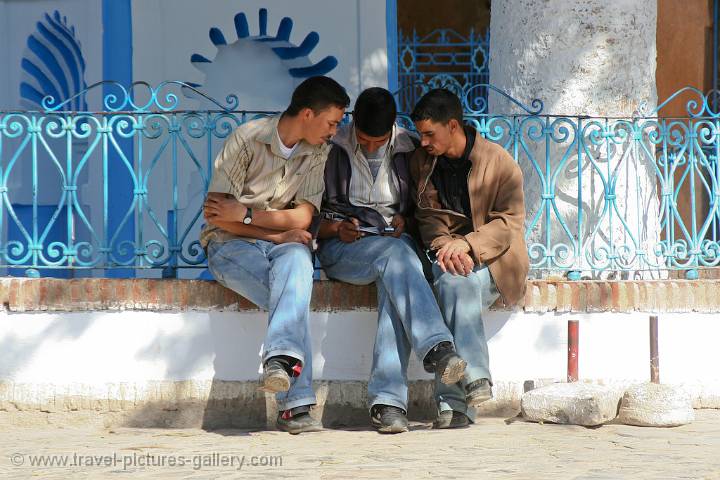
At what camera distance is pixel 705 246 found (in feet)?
20.0

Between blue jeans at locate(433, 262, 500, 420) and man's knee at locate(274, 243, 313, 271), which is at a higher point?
man's knee at locate(274, 243, 313, 271)

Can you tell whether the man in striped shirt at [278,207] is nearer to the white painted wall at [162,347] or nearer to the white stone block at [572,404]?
the white painted wall at [162,347]

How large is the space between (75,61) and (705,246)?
489cm

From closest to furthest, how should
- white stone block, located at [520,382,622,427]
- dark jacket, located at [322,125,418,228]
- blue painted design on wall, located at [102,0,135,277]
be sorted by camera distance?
white stone block, located at [520,382,622,427], dark jacket, located at [322,125,418,228], blue painted design on wall, located at [102,0,135,277]

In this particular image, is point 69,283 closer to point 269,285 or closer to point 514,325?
point 269,285

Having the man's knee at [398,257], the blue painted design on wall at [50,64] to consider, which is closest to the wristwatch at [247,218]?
the man's knee at [398,257]

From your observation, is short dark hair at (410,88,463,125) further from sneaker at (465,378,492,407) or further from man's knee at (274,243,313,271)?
sneaker at (465,378,492,407)

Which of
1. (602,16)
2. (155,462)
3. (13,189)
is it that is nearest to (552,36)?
(602,16)

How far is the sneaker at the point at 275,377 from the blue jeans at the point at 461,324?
785 millimetres

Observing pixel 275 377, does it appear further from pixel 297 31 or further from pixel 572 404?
pixel 297 31

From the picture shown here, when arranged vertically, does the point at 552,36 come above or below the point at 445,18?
below

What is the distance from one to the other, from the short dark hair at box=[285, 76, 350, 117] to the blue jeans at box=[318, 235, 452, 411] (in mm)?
645

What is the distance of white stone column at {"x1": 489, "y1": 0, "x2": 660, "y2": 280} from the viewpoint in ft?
21.1

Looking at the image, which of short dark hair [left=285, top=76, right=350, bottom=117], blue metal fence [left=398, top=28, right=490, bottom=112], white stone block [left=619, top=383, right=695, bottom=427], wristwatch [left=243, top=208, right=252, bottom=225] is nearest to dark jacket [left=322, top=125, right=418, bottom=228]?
short dark hair [left=285, top=76, right=350, bottom=117]
